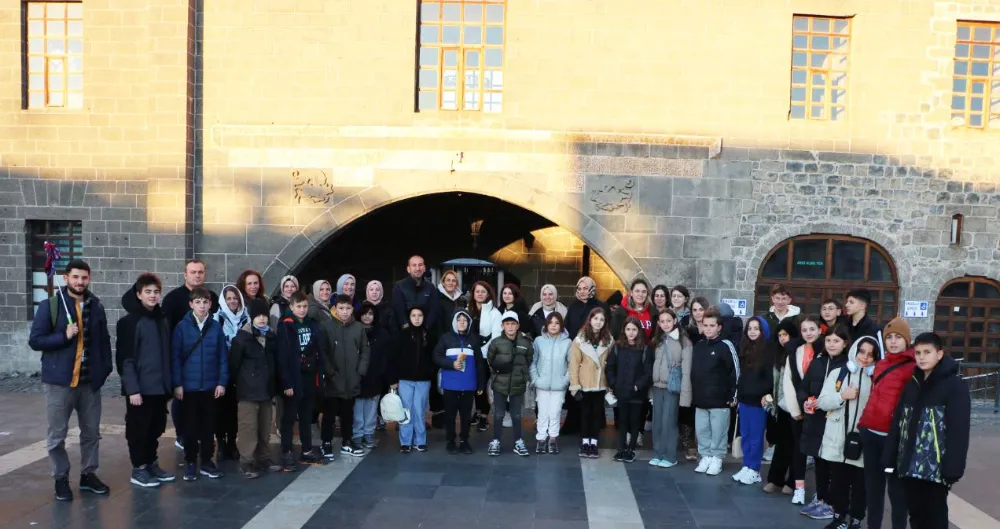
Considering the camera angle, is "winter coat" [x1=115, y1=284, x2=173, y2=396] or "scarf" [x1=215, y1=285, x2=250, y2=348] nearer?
"winter coat" [x1=115, y1=284, x2=173, y2=396]

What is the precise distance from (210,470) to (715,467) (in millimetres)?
4548

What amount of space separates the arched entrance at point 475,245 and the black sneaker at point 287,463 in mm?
6992

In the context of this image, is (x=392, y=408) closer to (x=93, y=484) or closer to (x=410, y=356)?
(x=410, y=356)

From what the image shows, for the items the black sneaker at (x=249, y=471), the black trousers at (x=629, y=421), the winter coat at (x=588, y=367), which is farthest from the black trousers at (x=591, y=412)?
the black sneaker at (x=249, y=471)

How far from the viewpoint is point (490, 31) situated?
33.6 feet

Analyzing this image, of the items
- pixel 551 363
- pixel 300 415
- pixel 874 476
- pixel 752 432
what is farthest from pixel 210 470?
pixel 874 476

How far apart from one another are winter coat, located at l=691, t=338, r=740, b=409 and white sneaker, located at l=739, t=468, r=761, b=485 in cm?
61

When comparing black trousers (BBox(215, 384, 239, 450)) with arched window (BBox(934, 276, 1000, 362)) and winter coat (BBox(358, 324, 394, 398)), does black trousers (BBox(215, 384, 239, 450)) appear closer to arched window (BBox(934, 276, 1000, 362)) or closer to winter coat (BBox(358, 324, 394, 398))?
winter coat (BBox(358, 324, 394, 398))

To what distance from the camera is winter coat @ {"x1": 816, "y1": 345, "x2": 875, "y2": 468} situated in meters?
5.06

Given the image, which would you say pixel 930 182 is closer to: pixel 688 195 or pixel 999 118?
pixel 999 118

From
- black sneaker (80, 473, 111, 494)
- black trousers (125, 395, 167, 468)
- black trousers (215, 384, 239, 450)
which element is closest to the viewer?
black sneaker (80, 473, 111, 494)

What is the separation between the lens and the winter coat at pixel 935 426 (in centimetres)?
420

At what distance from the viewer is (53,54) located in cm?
1048

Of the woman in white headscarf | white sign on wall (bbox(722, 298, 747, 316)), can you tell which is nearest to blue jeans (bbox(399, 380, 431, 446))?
the woman in white headscarf
